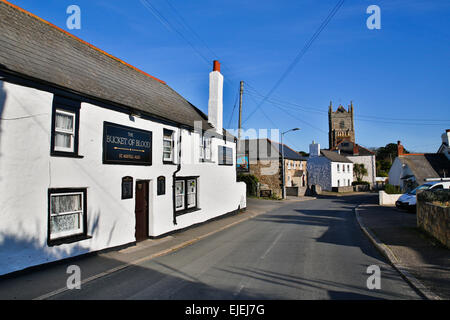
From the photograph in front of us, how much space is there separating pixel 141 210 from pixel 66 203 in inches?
136

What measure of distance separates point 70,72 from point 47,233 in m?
5.15

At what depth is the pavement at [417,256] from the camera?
21.4ft

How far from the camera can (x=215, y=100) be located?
18938mm

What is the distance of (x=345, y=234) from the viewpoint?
13.2 meters

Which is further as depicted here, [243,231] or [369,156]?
[369,156]

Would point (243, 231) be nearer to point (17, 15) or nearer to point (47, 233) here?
point (47, 233)

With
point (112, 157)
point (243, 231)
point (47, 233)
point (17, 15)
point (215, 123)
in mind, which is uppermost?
point (17, 15)

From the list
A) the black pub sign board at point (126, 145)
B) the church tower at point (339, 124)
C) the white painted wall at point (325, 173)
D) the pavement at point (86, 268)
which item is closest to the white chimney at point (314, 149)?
the white painted wall at point (325, 173)

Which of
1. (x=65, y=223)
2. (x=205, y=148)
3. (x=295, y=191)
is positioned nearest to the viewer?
(x=65, y=223)

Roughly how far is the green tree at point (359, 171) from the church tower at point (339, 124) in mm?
48427

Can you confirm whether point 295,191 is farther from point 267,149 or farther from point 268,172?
point 267,149

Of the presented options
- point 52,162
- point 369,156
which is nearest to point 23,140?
point 52,162

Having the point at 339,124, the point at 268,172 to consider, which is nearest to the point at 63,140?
the point at 268,172
